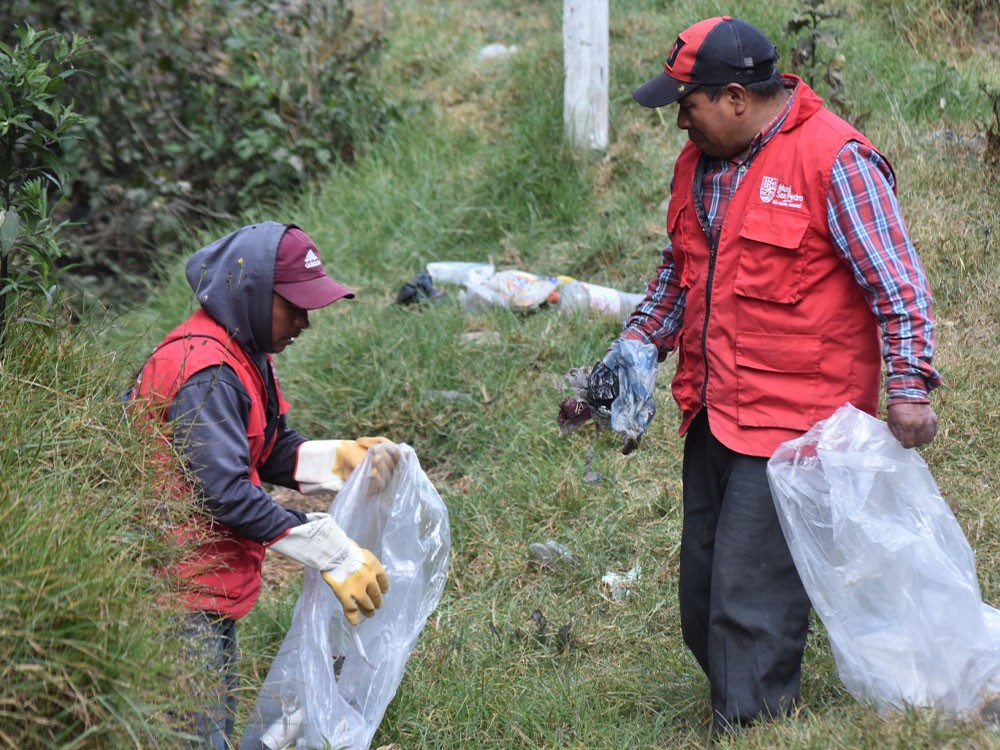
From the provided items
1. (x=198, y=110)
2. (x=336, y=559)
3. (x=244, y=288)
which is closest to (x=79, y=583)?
(x=336, y=559)

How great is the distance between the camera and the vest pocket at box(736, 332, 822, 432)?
261cm

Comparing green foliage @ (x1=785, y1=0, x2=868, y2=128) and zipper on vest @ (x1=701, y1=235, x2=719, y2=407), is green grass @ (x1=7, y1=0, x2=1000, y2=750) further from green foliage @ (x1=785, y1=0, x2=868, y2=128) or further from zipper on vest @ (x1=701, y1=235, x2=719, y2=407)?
zipper on vest @ (x1=701, y1=235, x2=719, y2=407)

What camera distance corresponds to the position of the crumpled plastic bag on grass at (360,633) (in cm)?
286

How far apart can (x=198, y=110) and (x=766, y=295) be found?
20.0 ft

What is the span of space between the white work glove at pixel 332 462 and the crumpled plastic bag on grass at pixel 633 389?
0.66 metres

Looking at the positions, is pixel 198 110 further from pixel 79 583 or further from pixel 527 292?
pixel 79 583

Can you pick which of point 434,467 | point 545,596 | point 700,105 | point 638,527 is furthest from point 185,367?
point 434,467

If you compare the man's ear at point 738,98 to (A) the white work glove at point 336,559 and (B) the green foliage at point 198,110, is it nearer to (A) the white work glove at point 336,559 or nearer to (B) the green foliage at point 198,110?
(A) the white work glove at point 336,559

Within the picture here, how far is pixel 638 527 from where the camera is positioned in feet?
13.1

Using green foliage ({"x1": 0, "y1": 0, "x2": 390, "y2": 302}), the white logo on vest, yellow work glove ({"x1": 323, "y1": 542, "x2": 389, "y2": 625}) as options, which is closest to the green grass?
green foliage ({"x1": 0, "y1": 0, "x2": 390, "y2": 302})

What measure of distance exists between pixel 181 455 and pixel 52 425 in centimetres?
30

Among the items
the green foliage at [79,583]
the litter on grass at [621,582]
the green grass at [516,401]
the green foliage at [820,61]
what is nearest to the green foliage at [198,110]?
the green grass at [516,401]

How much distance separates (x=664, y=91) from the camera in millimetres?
2717

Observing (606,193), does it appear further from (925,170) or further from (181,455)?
(181,455)
